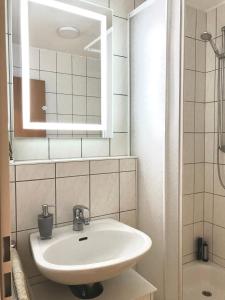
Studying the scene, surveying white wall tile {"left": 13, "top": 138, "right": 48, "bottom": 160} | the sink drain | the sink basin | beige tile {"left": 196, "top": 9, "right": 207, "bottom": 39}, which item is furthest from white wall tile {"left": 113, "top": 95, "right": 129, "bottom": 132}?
the sink drain

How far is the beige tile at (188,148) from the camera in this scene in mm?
1937

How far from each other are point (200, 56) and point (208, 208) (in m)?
1.21

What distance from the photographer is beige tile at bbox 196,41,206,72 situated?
195 centimetres

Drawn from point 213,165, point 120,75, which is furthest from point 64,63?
point 213,165

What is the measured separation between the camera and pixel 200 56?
1.97 metres

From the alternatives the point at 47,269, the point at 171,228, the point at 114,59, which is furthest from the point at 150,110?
the point at 47,269

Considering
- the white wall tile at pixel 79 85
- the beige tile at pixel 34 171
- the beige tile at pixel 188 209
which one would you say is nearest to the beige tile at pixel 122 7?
the white wall tile at pixel 79 85

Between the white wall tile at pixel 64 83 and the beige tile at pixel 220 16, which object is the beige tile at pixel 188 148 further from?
the white wall tile at pixel 64 83

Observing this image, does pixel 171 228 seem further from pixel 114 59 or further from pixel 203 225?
pixel 114 59

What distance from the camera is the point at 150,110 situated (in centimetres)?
148

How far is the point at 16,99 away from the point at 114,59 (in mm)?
685

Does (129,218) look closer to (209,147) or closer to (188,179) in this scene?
(188,179)

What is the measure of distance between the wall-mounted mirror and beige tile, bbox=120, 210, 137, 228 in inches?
20.0

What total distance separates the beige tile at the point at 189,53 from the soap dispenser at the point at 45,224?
1.47 metres
